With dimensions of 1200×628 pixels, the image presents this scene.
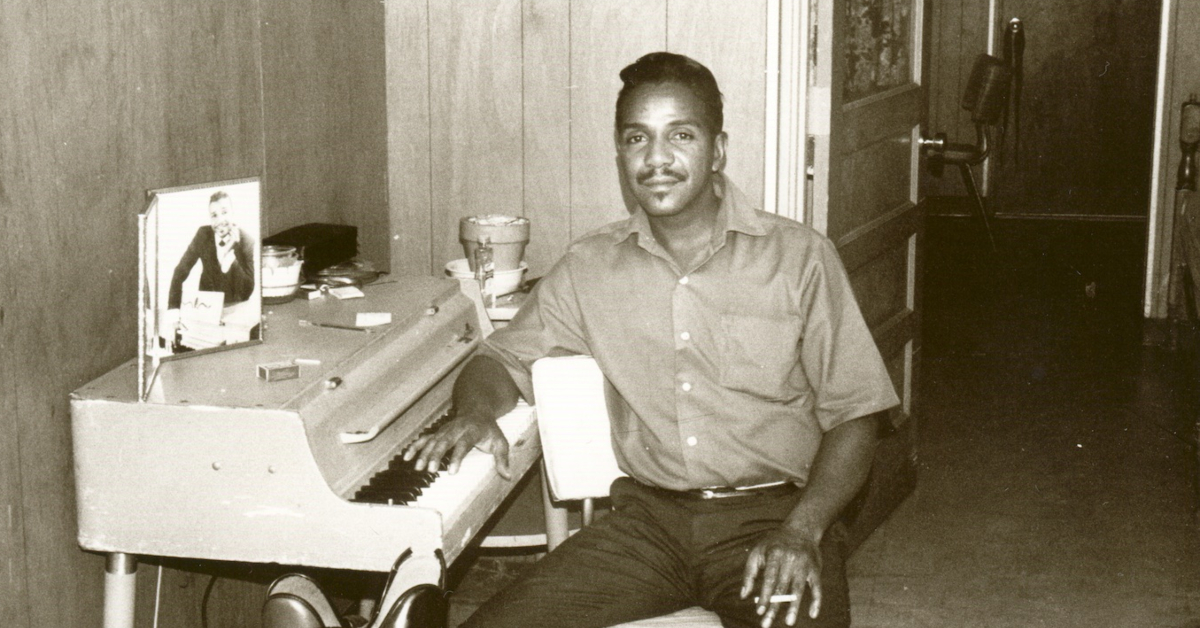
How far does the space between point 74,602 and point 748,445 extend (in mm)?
1231

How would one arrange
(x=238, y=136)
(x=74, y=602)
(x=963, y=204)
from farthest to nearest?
(x=963, y=204) < (x=238, y=136) < (x=74, y=602)

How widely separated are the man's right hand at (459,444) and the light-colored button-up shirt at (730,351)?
0.80 feet

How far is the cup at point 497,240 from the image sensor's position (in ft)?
11.0

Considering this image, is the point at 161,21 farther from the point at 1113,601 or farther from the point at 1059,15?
the point at 1059,15

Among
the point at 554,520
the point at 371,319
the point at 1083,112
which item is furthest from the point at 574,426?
the point at 1083,112

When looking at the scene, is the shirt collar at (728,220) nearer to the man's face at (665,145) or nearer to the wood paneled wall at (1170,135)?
the man's face at (665,145)

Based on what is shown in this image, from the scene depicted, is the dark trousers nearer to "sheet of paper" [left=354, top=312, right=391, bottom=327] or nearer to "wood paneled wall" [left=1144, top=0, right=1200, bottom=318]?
"sheet of paper" [left=354, top=312, right=391, bottom=327]

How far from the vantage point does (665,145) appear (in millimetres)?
2561

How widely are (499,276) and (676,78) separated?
0.96 meters

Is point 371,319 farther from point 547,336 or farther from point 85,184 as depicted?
point 85,184

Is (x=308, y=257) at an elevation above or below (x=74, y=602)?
above

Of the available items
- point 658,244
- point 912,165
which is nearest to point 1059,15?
point 912,165

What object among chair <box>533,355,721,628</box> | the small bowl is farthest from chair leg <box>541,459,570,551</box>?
chair <box>533,355,721,628</box>

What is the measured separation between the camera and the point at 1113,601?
12.1 ft
